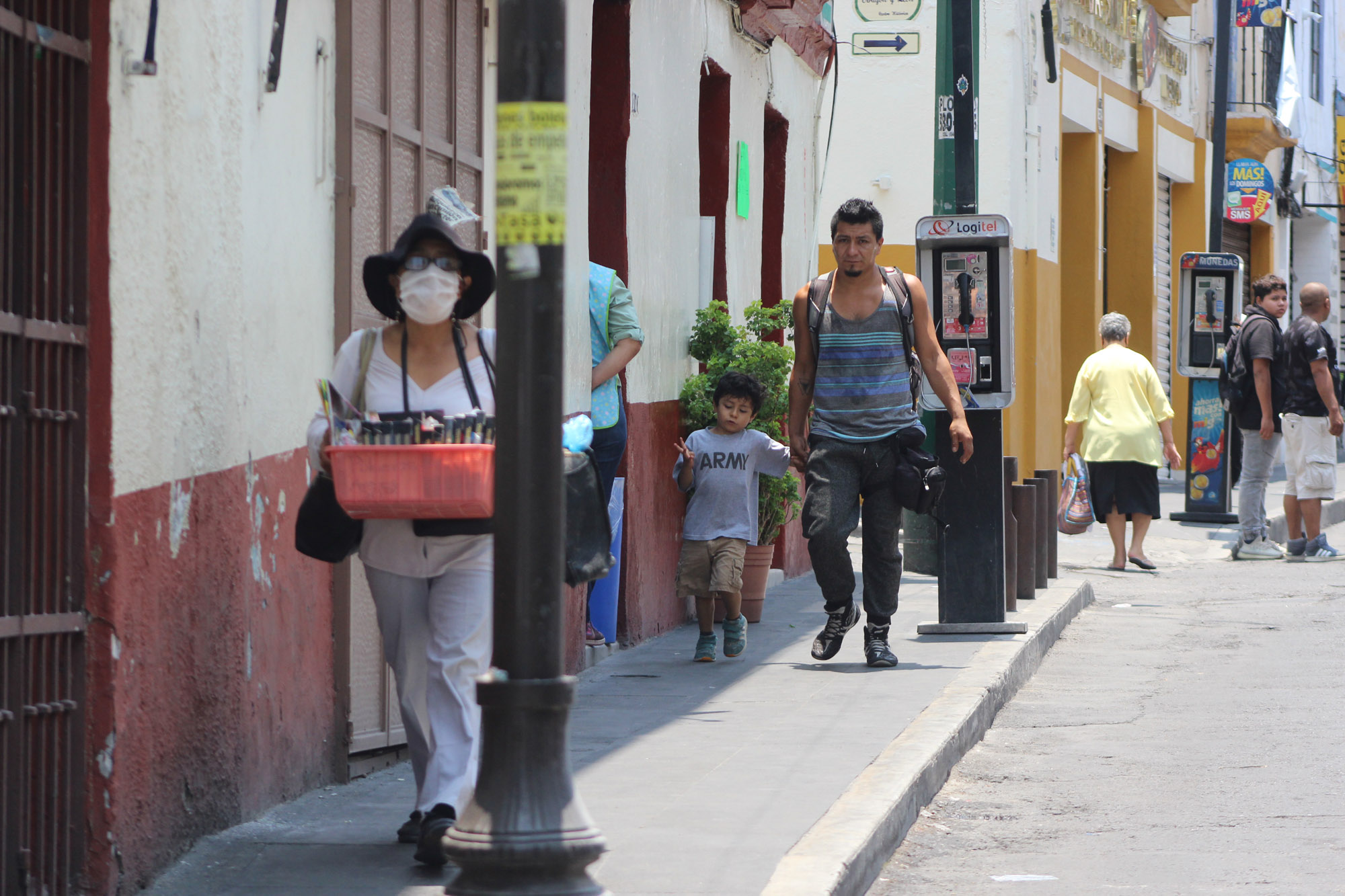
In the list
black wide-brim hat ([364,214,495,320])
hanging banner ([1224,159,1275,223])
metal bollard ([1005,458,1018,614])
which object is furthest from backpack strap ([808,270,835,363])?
hanging banner ([1224,159,1275,223])

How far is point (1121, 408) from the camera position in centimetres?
1430

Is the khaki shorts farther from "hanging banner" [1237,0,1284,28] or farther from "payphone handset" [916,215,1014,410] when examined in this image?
"hanging banner" [1237,0,1284,28]

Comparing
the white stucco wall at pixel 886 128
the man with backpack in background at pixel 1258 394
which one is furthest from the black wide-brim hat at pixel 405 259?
the white stucco wall at pixel 886 128

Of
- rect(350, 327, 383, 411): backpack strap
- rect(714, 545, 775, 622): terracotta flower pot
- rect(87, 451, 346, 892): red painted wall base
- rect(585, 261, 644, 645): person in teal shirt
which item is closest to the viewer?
rect(87, 451, 346, 892): red painted wall base

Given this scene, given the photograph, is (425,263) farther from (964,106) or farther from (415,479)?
(964,106)

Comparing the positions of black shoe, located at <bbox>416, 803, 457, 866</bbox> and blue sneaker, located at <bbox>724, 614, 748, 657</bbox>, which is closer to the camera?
black shoe, located at <bbox>416, 803, 457, 866</bbox>

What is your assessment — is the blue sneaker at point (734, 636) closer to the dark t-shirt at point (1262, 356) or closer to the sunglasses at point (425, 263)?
the sunglasses at point (425, 263)

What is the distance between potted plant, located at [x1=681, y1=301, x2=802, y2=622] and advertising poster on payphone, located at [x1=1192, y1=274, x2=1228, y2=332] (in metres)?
8.07

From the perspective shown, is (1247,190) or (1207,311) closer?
(1207,311)

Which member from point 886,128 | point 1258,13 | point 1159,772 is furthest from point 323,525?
point 1258,13

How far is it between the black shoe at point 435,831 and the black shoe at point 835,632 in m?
4.12

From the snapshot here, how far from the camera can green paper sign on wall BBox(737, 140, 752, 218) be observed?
11984 mm

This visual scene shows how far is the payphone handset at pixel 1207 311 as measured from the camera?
1752 cm

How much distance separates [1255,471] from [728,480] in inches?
283
